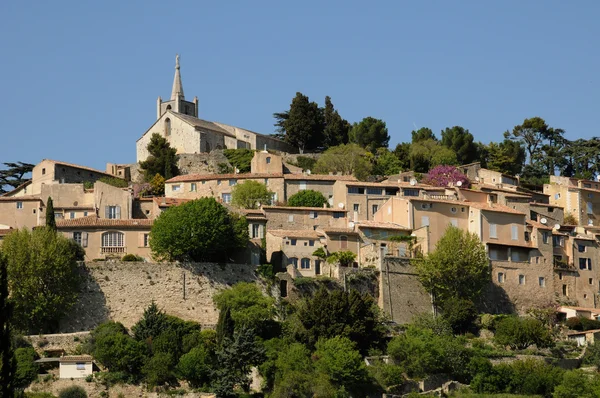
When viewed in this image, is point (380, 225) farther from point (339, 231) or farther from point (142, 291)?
point (142, 291)

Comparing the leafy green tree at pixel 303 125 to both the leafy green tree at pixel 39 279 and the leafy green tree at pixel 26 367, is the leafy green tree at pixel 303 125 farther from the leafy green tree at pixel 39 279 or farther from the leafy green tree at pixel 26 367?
the leafy green tree at pixel 26 367

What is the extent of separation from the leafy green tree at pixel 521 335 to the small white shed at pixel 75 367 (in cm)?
2060

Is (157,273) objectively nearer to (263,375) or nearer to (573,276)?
(263,375)

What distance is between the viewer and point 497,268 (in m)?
71.2

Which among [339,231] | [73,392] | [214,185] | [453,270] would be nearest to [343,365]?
[453,270]

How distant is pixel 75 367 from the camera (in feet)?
195

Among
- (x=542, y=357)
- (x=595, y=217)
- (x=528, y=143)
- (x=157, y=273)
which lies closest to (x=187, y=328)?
(x=157, y=273)

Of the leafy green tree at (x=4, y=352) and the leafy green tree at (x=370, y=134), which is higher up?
the leafy green tree at (x=370, y=134)

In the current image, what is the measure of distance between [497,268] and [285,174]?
17126 mm

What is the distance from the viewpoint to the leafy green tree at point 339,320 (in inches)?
2450

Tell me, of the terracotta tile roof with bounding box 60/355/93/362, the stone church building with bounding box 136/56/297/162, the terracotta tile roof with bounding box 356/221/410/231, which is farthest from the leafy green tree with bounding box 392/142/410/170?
the terracotta tile roof with bounding box 60/355/93/362

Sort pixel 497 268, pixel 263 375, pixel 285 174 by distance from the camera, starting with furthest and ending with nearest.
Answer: pixel 285 174, pixel 497 268, pixel 263 375

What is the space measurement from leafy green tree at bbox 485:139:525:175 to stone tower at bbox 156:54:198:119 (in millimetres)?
26828

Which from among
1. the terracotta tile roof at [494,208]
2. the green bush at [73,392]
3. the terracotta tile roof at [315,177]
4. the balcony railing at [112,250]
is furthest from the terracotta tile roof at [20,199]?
the terracotta tile roof at [494,208]
